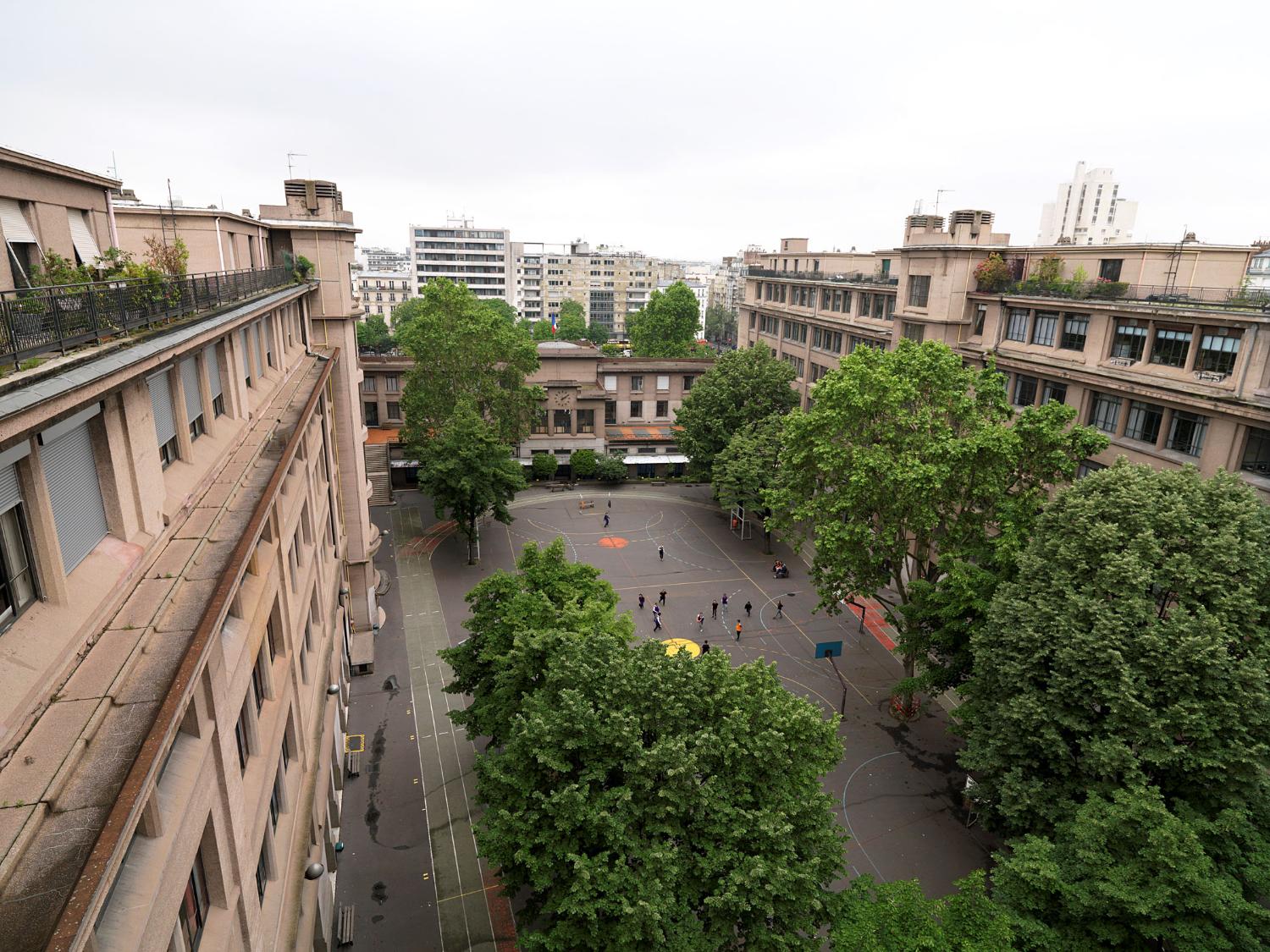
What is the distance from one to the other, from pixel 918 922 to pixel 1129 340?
28.8 m

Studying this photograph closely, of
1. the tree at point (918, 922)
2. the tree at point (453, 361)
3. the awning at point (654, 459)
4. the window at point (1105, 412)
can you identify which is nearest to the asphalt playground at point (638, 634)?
the tree at point (918, 922)

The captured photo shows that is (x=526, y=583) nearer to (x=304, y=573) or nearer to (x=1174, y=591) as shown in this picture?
(x=304, y=573)

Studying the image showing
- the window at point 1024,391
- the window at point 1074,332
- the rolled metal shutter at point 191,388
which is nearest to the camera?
the rolled metal shutter at point 191,388

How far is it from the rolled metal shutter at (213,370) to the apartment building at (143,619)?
0.09 meters

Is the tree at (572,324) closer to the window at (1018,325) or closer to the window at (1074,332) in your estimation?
the window at (1018,325)

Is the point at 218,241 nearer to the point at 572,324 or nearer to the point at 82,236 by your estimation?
the point at 82,236

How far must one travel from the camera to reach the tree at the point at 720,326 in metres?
153

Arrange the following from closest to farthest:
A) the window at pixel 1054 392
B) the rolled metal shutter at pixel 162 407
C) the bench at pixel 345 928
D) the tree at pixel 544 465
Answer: the rolled metal shutter at pixel 162 407
the bench at pixel 345 928
the window at pixel 1054 392
the tree at pixel 544 465

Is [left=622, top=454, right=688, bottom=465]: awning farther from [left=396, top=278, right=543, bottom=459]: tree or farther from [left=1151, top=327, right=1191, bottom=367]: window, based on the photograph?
[left=1151, top=327, right=1191, bottom=367]: window

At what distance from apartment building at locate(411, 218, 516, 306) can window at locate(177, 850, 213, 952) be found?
144878 mm

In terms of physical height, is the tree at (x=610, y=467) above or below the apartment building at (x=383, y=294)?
below

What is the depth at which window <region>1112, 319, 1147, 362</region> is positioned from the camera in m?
32.4

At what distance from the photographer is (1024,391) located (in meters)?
39.1

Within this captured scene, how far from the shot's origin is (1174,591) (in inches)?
767
